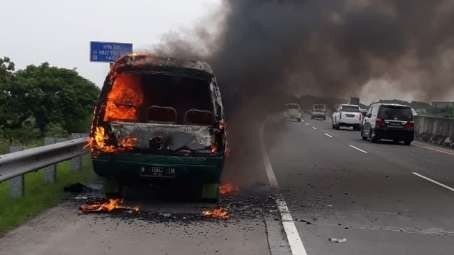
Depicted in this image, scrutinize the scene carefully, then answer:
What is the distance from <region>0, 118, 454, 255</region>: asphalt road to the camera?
6.32 metres

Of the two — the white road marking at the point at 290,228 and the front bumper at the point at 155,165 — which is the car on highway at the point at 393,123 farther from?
the front bumper at the point at 155,165

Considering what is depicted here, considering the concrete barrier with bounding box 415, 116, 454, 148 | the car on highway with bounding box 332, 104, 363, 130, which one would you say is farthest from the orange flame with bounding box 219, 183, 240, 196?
the car on highway with bounding box 332, 104, 363, 130

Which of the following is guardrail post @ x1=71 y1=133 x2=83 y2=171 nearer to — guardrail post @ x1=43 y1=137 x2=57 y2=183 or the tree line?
guardrail post @ x1=43 y1=137 x2=57 y2=183

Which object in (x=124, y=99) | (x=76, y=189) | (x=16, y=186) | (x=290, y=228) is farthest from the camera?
(x=76, y=189)

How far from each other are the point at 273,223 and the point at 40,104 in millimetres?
24984

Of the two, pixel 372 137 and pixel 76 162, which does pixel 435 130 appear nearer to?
pixel 372 137

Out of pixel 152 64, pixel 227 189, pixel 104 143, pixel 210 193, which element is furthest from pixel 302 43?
pixel 104 143

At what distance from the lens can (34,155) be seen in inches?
325

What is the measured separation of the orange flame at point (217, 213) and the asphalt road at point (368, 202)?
95cm

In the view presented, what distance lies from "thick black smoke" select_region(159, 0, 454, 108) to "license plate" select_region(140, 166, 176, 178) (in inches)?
255

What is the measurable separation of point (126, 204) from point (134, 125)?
1.14 metres

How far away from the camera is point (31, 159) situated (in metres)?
8.15

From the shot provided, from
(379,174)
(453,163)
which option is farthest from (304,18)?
(453,163)

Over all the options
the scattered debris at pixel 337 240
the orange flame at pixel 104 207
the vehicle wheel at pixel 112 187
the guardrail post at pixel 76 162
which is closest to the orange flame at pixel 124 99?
the vehicle wheel at pixel 112 187
